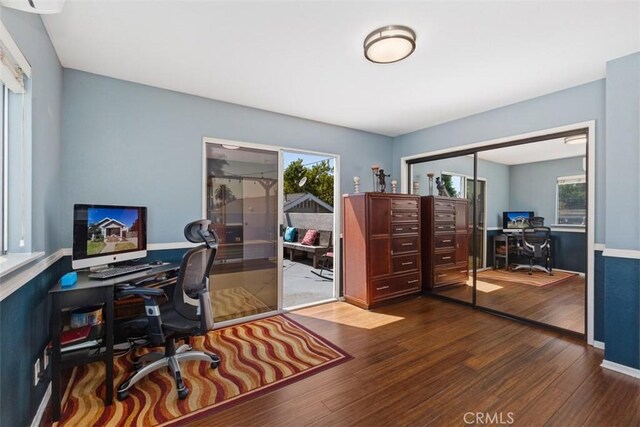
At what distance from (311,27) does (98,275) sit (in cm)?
237

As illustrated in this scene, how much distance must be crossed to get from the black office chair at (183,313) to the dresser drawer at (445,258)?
325 centimetres

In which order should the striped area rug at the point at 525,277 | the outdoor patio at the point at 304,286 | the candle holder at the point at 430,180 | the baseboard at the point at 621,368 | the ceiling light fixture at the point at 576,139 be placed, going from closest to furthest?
the baseboard at the point at 621,368
the ceiling light fixture at the point at 576,139
the striped area rug at the point at 525,277
the outdoor patio at the point at 304,286
the candle holder at the point at 430,180

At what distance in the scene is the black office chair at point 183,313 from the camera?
1936 millimetres

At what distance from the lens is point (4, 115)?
1.62 m

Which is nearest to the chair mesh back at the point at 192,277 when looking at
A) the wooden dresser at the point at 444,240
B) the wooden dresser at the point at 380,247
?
the wooden dresser at the point at 380,247

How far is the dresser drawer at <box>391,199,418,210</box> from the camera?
3840mm

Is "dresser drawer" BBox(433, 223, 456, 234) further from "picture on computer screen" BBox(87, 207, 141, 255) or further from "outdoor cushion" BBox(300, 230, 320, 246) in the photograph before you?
"picture on computer screen" BBox(87, 207, 141, 255)

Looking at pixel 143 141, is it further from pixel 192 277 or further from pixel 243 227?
pixel 192 277

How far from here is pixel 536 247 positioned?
3461 mm

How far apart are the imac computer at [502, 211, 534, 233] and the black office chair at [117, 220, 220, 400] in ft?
11.5

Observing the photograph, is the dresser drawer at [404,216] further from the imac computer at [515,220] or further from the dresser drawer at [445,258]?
the imac computer at [515,220]

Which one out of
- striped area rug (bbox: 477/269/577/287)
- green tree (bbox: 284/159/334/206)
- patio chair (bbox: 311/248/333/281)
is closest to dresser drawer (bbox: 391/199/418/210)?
striped area rug (bbox: 477/269/577/287)

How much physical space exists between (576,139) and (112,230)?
4.50 m

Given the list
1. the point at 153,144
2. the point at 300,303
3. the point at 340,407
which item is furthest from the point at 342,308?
the point at 153,144
